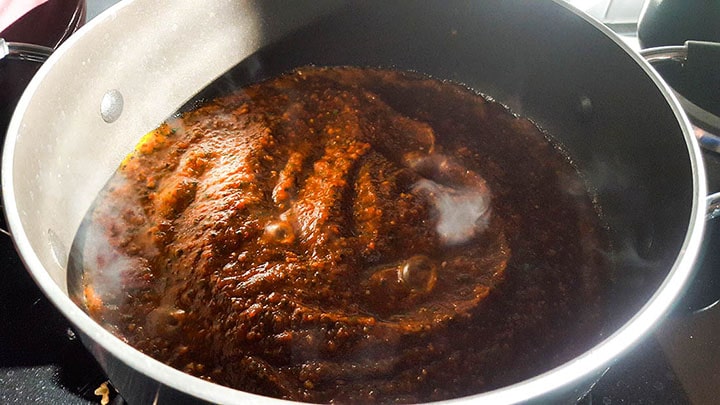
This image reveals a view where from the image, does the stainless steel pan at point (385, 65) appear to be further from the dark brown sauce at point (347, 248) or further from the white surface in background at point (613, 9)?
the white surface in background at point (613, 9)

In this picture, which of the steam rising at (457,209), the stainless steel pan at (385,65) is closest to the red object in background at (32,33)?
the stainless steel pan at (385,65)

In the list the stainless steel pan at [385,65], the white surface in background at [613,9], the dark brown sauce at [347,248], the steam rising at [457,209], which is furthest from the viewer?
the white surface in background at [613,9]

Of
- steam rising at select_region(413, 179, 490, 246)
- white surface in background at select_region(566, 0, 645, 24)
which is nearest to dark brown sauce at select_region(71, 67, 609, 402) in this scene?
steam rising at select_region(413, 179, 490, 246)

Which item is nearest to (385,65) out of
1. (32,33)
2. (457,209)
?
(457,209)

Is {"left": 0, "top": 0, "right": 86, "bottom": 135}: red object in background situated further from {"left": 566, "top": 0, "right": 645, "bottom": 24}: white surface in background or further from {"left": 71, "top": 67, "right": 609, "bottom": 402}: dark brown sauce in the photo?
{"left": 566, "top": 0, "right": 645, "bottom": 24}: white surface in background

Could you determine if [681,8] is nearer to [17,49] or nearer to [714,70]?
[714,70]

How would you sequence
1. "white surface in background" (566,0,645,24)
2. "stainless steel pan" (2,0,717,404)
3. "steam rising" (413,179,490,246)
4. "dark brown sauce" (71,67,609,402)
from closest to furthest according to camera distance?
"stainless steel pan" (2,0,717,404)
"dark brown sauce" (71,67,609,402)
"steam rising" (413,179,490,246)
"white surface in background" (566,0,645,24)

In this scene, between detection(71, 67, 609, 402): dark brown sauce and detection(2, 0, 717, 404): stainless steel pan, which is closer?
detection(2, 0, 717, 404): stainless steel pan
